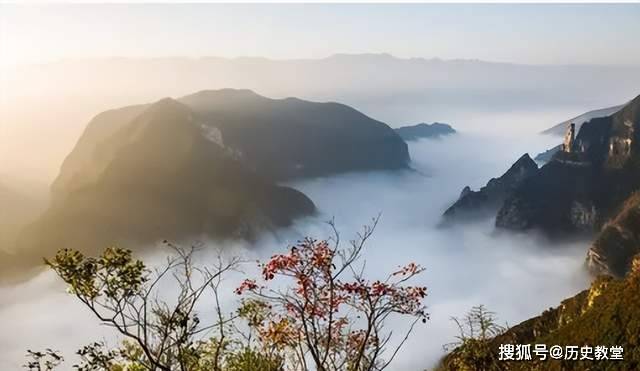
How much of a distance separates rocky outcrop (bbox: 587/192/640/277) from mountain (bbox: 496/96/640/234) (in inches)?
1053

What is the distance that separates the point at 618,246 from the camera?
146 m

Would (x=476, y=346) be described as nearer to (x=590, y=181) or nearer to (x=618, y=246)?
(x=618, y=246)

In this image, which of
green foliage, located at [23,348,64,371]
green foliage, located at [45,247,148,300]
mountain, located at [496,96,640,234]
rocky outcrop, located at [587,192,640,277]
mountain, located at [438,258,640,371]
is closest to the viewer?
green foliage, located at [45,247,148,300]

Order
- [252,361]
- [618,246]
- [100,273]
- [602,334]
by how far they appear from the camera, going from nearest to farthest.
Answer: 1. [100,273]
2. [252,361]
3. [602,334]
4. [618,246]

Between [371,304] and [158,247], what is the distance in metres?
160

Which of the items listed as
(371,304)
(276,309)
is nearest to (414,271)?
(371,304)

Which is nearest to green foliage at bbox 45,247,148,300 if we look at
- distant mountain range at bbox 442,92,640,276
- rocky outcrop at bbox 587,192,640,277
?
rocky outcrop at bbox 587,192,640,277

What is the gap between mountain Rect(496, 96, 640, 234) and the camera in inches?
6964

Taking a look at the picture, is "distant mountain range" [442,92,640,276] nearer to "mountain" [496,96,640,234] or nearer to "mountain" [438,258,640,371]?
"mountain" [496,96,640,234]

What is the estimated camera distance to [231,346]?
18688 mm

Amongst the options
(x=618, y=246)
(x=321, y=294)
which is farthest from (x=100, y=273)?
(x=618, y=246)

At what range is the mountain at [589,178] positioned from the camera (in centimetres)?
17688

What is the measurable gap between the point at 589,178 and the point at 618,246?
43.7 metres

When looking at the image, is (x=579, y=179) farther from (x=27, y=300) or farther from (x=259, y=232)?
(x=27, y=300)
